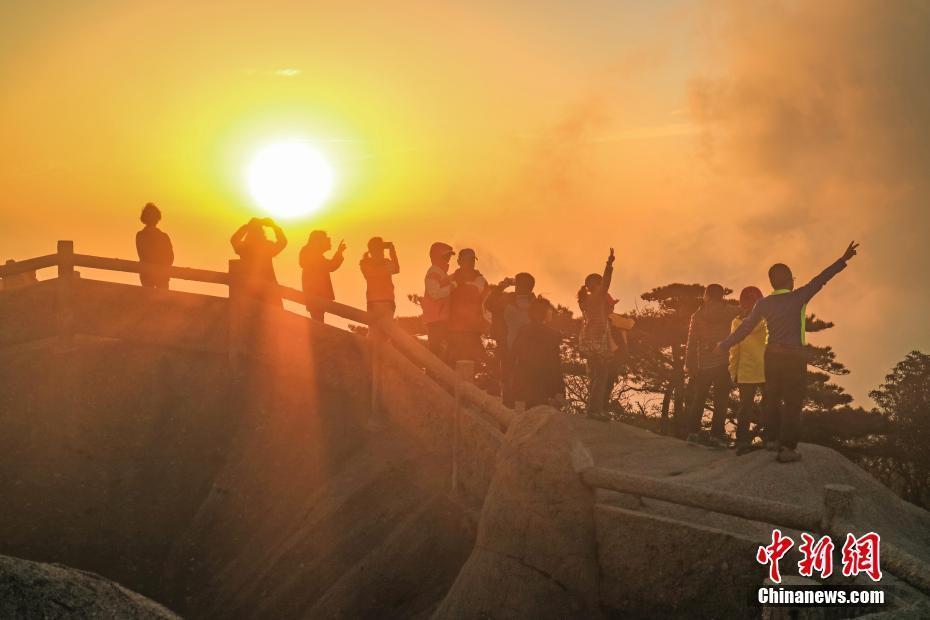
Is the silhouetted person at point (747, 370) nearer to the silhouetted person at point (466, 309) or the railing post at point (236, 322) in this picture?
the silhouetted person at point (466, 309)

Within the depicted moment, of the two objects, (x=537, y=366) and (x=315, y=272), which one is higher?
(x=315, y=272)

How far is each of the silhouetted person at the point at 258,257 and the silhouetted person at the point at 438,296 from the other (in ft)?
11.7

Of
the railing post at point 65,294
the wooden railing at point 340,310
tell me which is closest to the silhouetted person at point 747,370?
the wooden railing at point 340,310

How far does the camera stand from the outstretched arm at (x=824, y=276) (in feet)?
32.5

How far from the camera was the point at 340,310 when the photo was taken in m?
14.8

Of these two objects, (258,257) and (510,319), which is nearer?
(510,319)

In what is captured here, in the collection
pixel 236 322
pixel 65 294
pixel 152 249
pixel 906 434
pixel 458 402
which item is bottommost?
pixel 906 434

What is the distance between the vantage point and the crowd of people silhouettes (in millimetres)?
10500

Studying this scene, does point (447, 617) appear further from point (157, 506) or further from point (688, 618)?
point (157, 506)

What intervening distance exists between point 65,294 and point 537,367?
9166mm

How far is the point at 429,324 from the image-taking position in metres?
13.2

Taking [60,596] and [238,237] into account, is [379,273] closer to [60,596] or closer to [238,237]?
[238,237]

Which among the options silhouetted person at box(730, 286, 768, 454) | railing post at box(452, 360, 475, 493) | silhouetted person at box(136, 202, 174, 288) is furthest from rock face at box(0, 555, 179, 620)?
silhouetted person at box(136, 202, 174, 288)

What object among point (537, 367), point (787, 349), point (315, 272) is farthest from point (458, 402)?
point (315, 272)
